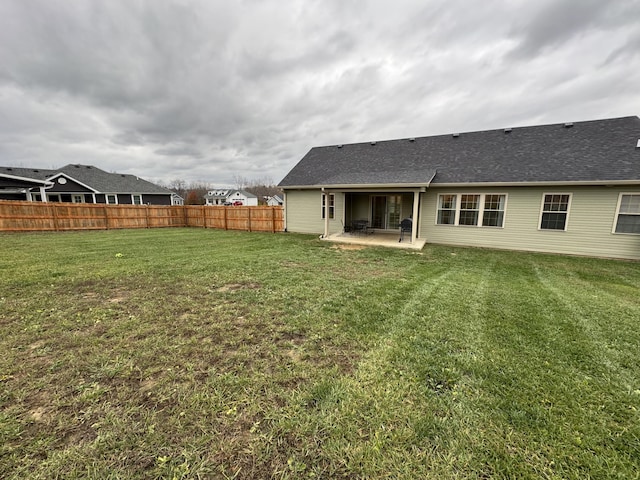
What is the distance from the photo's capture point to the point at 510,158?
34.4 feet

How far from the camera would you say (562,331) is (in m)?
3.39

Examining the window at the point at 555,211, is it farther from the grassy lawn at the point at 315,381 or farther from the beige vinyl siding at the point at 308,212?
the beige vinyl siding at the point at 308,212

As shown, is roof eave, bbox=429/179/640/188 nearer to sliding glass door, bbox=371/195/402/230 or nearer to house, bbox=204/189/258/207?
sliding glass door, bbox=371/195/402/230

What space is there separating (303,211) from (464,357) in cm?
1208

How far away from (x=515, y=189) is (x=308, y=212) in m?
9.34

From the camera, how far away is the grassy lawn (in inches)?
63.8

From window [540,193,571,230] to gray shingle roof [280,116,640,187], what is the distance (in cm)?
67

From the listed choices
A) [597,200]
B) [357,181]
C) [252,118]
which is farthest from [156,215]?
[597,200]

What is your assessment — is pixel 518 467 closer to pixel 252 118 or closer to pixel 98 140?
pixel 252 118

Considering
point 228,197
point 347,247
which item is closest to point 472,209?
point 347,247

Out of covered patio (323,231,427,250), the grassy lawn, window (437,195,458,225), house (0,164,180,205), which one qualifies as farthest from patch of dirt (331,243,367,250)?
house (0,164,180,205)

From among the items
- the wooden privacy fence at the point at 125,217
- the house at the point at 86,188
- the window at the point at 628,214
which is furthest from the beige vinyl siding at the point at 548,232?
the house at the point at 86,188

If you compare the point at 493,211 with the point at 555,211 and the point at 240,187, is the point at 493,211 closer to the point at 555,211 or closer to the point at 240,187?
the point at 555,211

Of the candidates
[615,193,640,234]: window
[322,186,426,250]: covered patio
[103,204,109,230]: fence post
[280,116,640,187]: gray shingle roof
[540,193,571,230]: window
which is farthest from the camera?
[103,204,109,230]: fence post
